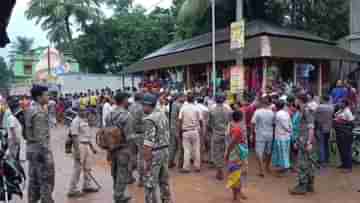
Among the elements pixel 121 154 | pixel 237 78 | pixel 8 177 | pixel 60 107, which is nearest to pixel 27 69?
pixel 60 107

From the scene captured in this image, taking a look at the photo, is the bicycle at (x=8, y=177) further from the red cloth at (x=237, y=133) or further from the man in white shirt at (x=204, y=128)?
the man in white shirt at (x=204, y=128)

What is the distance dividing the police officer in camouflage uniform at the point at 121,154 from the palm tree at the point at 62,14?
106 feet

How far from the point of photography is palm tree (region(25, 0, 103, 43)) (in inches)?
1435

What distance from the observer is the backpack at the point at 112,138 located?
5.74 meters

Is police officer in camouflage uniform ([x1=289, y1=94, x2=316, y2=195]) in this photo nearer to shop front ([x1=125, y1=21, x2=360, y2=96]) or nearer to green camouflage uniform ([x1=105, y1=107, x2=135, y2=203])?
green camouflage uniform ([x1=105, y1=107, x2=135, y2=203])

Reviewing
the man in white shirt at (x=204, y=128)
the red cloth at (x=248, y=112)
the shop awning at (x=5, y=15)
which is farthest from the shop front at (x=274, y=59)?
the shop awning at (x=5, y=15)

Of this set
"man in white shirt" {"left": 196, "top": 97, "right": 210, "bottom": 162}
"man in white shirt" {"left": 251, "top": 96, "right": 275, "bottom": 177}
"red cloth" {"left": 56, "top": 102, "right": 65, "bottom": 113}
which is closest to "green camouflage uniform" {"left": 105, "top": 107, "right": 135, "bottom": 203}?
"man in white shirt" {"left": 196, "top": 97, "right": 210, "bottom": 162}

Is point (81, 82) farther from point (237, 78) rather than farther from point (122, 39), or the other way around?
point (237, 78)

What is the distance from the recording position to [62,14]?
119 feet

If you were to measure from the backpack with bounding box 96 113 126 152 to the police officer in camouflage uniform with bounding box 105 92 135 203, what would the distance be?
2.5 inches

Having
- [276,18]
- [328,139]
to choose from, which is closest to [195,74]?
[276,18]

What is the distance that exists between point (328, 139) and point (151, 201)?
560 cm

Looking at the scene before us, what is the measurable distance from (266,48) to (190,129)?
4946 mm

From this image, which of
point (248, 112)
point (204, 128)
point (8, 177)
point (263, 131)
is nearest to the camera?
point (8, 177)
